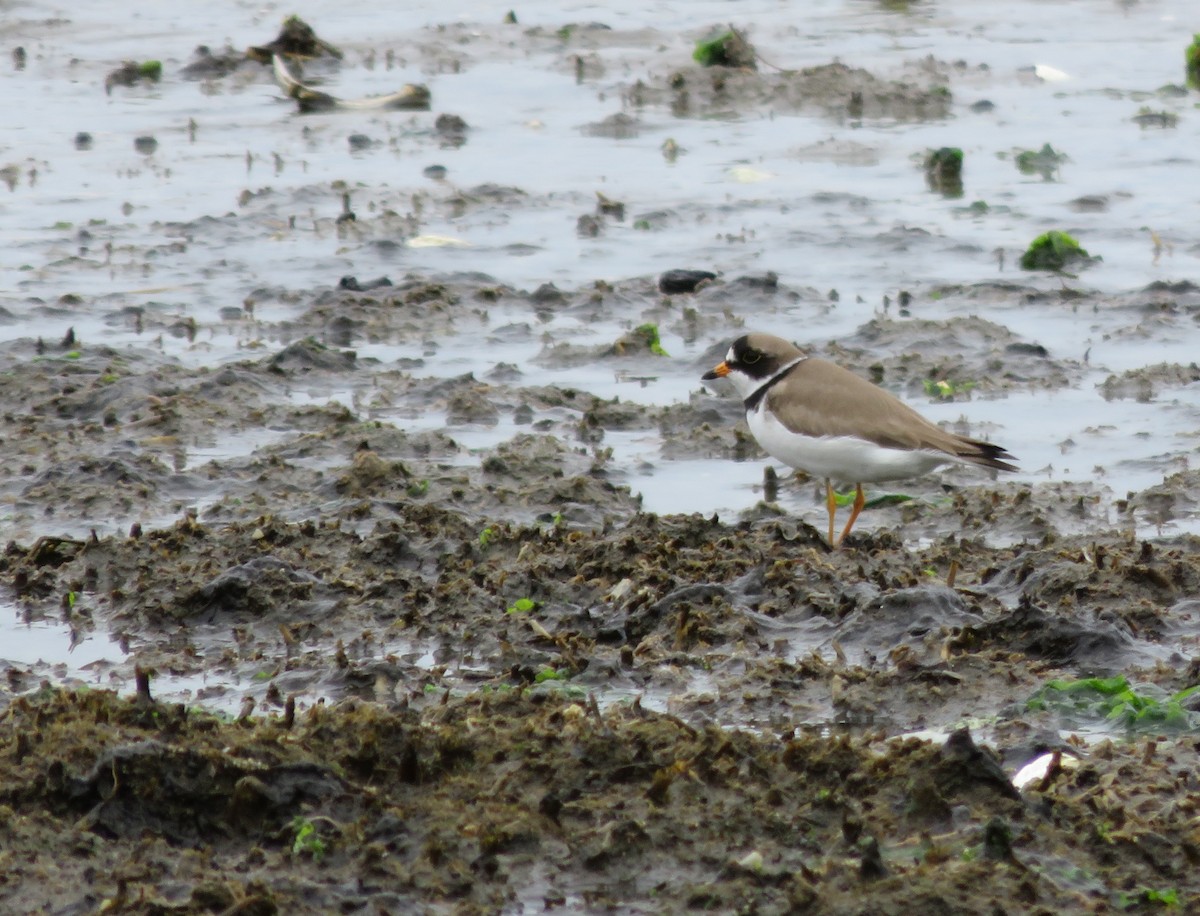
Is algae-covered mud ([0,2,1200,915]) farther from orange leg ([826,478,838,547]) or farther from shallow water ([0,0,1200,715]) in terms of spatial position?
orange leg ([826,478,838,547])

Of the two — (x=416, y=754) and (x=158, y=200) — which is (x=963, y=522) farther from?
(x=158, y=200)

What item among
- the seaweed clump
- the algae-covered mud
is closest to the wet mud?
the algae-covered mud

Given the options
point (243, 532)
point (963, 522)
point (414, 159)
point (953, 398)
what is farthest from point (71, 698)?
point (414, 159)

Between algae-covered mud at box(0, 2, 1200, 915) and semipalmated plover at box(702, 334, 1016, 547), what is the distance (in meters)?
0.32

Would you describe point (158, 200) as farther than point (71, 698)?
Yes

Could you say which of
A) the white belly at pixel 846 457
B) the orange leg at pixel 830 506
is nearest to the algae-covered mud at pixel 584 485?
the orange leg at pixel 830 506

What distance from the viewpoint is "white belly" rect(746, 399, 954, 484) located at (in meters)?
7.65

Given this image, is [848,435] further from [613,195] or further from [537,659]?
[613,195]

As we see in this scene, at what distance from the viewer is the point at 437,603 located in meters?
6.70

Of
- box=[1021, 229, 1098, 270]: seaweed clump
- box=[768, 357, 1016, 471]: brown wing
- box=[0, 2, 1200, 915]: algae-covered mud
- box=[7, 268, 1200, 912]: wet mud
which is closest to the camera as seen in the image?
box=[7, 268, 1200, 912]: wet mud

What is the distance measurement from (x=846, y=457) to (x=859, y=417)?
0.19 meters

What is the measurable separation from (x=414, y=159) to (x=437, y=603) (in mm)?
8026

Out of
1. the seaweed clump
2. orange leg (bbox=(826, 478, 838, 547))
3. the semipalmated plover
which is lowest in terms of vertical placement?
orange leg (bbox=(826, 478, 838, 547))

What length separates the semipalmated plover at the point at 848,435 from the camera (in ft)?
25.0
